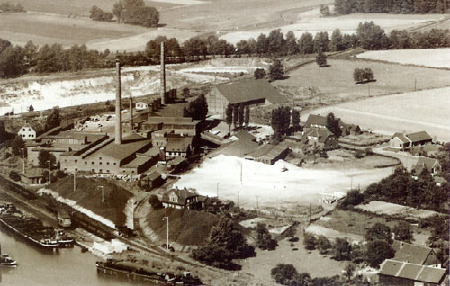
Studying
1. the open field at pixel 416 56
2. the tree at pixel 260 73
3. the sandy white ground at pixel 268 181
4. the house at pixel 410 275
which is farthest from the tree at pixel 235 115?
the house at pixel 410 275

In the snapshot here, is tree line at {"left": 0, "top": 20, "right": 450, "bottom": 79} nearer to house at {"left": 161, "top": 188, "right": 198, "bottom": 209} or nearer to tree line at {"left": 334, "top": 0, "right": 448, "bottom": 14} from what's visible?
tree line at {"left": 334, "top": 0, "right": 448, "bottom": 14}

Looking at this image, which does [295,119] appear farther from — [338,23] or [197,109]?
[338,23]

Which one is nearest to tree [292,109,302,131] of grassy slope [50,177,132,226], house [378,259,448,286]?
grassy slope [50,177,132,226]

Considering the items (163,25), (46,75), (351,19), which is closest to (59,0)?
(163,25)

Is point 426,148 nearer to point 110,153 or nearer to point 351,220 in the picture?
point 351,220

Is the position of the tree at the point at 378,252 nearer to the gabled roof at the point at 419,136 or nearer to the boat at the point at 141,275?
the boat at the point at 141,275

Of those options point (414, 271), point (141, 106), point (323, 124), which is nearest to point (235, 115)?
point (323, 124)
